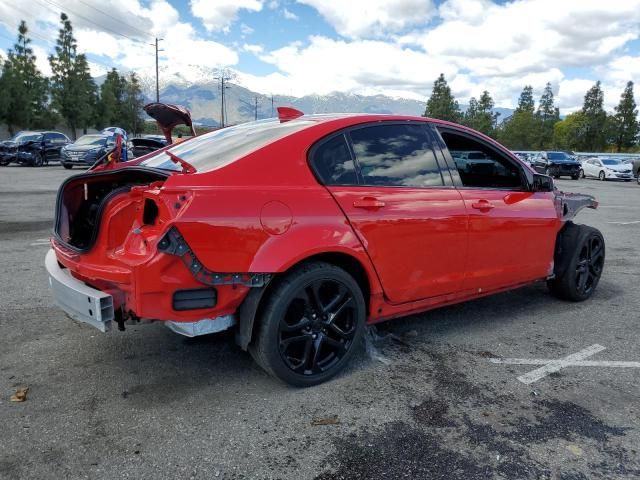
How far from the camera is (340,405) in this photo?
297cm

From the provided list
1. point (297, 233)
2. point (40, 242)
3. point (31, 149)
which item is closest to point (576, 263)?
point (297, 233)

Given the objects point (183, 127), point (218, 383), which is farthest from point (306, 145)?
point (183, 127)

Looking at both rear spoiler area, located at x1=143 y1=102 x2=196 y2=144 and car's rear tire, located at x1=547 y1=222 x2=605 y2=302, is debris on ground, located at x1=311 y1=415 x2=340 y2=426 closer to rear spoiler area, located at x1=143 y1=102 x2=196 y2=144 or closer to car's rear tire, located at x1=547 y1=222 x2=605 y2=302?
rear spoiler area, located at x1=143 y1=102 x2=196 y2=144

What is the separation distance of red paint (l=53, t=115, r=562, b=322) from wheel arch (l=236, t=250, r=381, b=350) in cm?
2

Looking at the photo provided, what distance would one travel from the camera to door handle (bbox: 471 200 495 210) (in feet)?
12.5

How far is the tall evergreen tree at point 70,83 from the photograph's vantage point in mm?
49344

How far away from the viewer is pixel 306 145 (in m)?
3.17

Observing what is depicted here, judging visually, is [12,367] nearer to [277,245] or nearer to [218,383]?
[218,383]

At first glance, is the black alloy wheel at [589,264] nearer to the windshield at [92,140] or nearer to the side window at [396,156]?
the side window at [396,156]

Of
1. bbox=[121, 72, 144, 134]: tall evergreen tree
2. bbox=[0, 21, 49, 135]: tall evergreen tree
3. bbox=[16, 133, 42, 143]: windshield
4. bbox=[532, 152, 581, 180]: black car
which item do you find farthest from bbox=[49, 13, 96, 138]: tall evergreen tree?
bbox=[532, 152, 581, 180]: black car

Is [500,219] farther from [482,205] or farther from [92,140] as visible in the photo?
[92,140]

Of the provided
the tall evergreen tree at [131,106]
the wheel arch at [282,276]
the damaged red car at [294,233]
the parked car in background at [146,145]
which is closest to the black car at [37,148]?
the parked car in background at [146,145]

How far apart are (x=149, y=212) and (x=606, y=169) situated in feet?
106

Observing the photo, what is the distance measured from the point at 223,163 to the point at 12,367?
1.89 m
